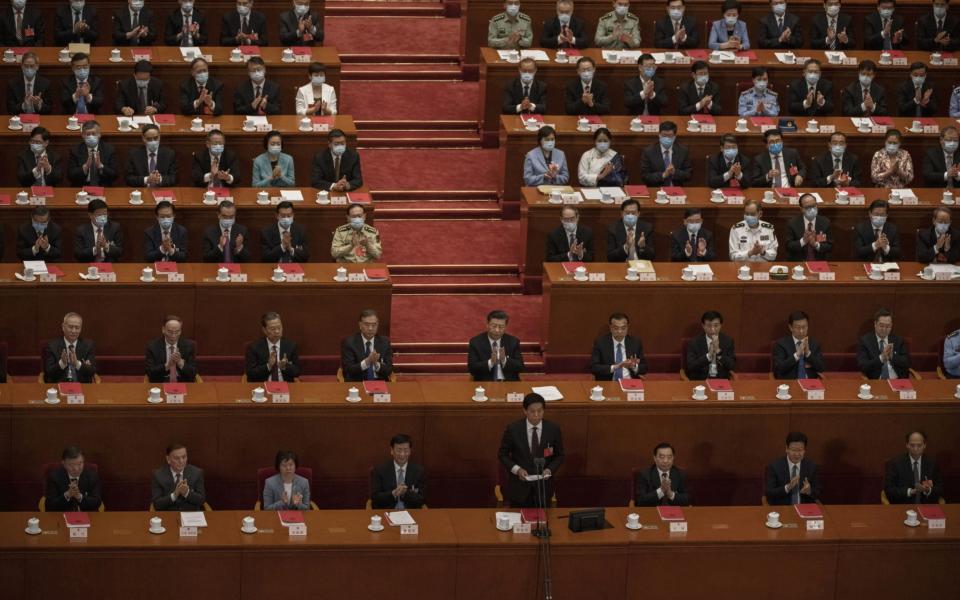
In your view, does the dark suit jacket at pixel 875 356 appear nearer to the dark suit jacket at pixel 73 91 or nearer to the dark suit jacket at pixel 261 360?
the dark suit jacket at pixel 261 360

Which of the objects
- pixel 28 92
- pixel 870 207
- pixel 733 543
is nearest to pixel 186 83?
pixel 28 92

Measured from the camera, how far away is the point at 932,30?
15688 mm

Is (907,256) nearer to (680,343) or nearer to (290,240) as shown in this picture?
(680,343)

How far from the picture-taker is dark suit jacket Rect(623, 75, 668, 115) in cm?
1441

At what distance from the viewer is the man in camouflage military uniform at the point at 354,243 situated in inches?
494

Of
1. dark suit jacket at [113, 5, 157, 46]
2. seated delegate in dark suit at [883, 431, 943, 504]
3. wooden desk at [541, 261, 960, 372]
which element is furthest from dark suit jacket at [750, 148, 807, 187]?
dark suit jacket at [113, 5, 157, 46]

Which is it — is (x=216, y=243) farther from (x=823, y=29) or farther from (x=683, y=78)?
(x=823, y=29)

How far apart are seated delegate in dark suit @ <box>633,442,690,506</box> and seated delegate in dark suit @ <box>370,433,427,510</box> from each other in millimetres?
1325

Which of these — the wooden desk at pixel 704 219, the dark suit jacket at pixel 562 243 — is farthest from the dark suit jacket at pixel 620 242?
the wooden desk at pixel 704 219

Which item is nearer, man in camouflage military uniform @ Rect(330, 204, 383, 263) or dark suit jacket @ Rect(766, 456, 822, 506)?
dark suit jacket @ Rect(766, 456, 822, 506)

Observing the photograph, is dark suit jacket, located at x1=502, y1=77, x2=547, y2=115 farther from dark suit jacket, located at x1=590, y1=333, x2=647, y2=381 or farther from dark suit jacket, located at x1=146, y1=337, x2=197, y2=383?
dark suit jacket, located at x1=146, y1=337, x2=197, y2=383

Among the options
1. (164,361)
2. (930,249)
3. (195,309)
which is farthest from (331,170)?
(930,249)

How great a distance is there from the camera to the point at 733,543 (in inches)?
396

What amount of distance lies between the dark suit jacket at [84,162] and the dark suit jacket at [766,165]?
16.2 feet
